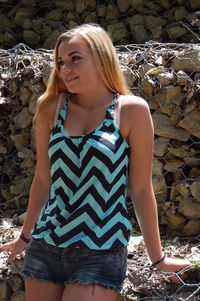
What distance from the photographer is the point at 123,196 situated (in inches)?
67.0

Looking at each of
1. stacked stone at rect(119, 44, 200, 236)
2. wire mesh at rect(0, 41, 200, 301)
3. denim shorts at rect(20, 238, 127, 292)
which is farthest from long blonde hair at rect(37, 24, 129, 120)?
stacked stone at rect(119, 44, 200, 236)

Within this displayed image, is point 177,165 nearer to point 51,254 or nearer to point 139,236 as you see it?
point 139,236

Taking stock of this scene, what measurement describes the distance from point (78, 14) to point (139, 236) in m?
2.40

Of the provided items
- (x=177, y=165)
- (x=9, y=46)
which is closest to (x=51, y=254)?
(x=177, y=165)

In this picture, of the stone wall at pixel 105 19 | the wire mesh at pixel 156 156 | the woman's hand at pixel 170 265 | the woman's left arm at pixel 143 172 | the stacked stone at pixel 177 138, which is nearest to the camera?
the woman's left arm at pixel 143 172

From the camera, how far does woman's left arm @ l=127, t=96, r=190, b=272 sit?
1691 millimetres

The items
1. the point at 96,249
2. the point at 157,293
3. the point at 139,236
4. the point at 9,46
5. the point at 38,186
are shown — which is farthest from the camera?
the point at 9,46

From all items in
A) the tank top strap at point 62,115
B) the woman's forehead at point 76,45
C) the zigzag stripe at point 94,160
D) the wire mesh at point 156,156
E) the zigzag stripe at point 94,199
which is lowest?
the wire mesh at point 156,156

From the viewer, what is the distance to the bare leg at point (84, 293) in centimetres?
158

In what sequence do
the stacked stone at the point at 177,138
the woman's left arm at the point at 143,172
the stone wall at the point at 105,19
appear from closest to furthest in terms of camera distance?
1. the woman's left arm at the point at 143,172
2. the stacked stone at the point at 177,138
3. the stone wall at the point at 105,19

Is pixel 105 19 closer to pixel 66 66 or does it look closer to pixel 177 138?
pixel 177 138

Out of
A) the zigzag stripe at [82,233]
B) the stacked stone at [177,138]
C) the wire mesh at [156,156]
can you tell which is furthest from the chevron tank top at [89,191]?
the stacked stone at [177,138]

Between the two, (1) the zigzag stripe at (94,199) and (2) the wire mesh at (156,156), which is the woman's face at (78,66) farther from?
(2) the wire mesh at (156,156)

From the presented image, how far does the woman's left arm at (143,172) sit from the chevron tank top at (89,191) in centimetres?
3
